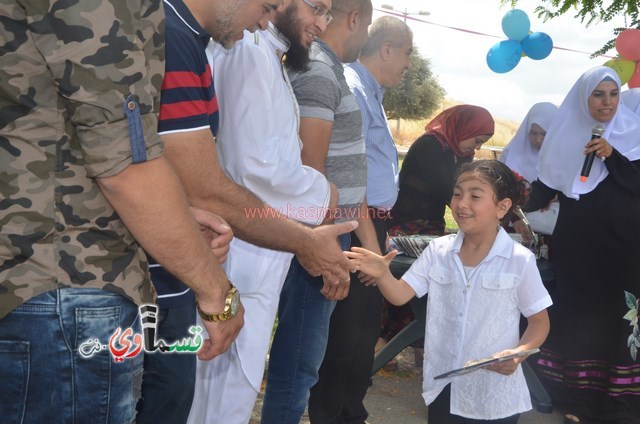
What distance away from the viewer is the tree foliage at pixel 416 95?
31875mm

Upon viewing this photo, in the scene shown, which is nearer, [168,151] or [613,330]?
[168,151]

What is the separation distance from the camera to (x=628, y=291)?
12.5 ft

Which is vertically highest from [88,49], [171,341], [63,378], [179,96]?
[88,49]

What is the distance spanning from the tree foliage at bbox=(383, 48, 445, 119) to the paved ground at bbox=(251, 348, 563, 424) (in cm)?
2745

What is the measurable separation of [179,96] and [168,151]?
14 cm

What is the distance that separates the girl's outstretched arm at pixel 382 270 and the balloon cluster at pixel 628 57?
3366 mm

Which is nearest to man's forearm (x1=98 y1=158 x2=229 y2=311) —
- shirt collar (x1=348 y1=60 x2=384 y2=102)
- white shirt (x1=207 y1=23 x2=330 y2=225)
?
white shirt (x1=207 y1=23 x2=330 y2=225)

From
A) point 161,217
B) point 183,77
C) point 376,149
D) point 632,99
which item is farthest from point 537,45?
point 161,217

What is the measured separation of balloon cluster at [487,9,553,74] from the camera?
6004mm

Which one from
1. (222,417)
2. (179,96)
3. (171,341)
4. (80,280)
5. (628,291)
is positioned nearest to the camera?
(80,280)

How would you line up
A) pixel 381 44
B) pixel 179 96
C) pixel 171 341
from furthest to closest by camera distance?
pixel 381 44
pixel 171 341
pixel 179 96

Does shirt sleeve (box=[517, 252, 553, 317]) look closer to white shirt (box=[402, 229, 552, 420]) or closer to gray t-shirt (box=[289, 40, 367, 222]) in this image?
white shirt (box=[402, 229, 552, 420])

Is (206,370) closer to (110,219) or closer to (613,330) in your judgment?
(110,219)

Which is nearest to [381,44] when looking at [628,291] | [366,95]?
[366,95]
